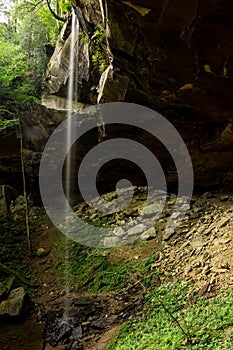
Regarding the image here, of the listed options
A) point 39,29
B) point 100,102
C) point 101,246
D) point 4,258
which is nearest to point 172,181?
point 101,246

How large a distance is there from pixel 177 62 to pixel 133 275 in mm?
5269

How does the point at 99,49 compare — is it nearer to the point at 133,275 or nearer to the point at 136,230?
the point at 136,230

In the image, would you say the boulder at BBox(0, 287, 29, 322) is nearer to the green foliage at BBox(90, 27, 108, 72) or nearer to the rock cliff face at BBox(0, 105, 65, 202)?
the rock cliff face at BBox(0, 105, 65, 202)

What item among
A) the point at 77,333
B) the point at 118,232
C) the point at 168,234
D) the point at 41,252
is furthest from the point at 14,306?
the point at 168,234

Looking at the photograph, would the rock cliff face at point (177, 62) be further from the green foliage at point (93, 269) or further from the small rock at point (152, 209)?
the green foliage at point (93, 269)

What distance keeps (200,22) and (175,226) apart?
6027 mm

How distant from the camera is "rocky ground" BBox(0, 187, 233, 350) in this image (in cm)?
582

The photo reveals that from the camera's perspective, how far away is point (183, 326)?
465 cm

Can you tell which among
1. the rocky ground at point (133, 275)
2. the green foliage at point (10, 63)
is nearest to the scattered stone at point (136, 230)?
the rocky ground at point (133, 275)

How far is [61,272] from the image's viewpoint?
337 inches

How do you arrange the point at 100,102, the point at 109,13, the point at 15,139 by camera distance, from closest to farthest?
the point at 109,13 < the point at 100,102 < the point at 15,139

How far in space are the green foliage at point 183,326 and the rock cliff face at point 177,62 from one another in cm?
431

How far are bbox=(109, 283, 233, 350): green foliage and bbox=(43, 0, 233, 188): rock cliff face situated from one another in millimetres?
4313

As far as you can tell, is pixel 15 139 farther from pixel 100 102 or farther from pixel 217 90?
pixel 217 90
